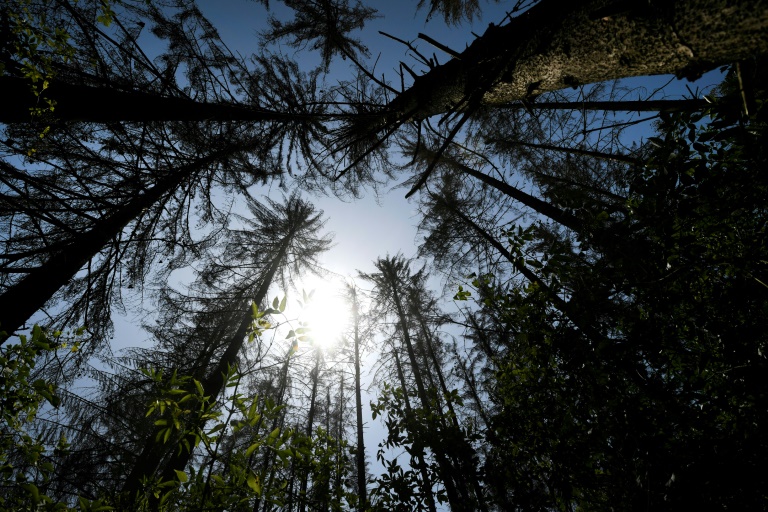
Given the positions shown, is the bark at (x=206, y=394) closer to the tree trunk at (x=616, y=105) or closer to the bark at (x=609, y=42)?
the bark at (x=609, y=42)

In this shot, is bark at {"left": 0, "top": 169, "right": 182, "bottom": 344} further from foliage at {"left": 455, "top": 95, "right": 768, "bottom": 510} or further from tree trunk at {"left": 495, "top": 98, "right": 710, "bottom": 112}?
tree trunk at {"left": 495, "top": 98, "right": 710, "bottom": 112}

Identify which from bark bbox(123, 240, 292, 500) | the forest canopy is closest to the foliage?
the forest canopy

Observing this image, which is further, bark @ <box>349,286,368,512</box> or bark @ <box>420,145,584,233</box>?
bark @ <box>349,286,368,512</box>

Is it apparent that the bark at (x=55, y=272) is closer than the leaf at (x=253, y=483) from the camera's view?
No

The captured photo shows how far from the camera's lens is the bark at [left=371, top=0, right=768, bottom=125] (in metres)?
1.08

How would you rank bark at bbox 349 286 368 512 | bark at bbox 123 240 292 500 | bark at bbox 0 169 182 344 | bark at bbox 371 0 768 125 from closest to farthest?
bark at bbox 371 0 768 125 → bark at bbox 0 169 182 344 → bark at bbox 123 240 292 500 → bark at bbox 349 286 368 512

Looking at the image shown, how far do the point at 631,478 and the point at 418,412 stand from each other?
1.67m

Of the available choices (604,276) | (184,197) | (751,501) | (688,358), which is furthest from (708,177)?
(184,197)

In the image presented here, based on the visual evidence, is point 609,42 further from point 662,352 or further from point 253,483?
point 253,483

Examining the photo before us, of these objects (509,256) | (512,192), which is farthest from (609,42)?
(512,192)

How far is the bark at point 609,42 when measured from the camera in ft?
3.55

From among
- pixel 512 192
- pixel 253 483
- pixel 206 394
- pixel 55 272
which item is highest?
pixel 512 192

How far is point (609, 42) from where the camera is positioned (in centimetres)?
147

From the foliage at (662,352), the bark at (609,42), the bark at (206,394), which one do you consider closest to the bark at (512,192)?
the foliage at (662,352)
